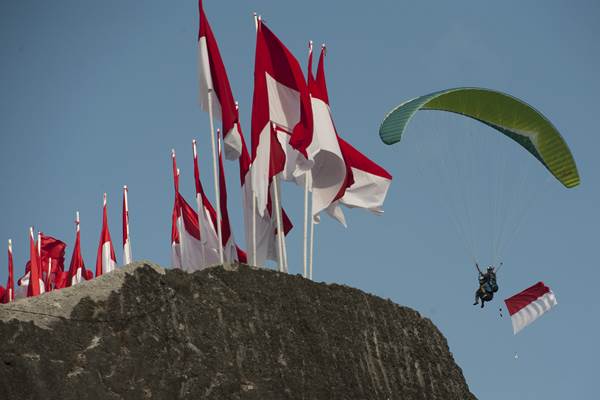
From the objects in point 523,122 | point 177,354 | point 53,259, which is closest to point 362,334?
point 177,354

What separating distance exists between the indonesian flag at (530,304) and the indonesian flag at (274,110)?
6.37 metres

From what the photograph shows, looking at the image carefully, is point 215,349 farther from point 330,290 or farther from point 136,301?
point 330,290

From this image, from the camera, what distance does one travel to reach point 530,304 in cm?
2602

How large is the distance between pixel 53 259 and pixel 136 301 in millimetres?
13909

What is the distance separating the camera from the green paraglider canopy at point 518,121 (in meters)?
26.6

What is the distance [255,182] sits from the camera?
69.4ft

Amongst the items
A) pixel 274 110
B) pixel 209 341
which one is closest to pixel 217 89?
pixel 274 110

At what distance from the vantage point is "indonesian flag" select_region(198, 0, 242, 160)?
21.8m

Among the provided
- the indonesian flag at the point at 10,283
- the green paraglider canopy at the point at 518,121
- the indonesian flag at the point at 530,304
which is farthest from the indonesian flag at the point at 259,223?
the indonesian flag at the point at 10,283

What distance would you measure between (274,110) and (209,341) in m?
6.02

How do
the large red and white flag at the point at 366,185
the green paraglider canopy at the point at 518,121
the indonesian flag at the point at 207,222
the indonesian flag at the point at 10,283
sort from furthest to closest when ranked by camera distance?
the indonesian flag at the point at 10,283
the green paraglider canopy at the point at 518,121
the indonesian flag at the point at 207,222
the large red and white flag at the point at 366,185

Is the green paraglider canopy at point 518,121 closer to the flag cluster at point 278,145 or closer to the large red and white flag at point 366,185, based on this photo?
the large red and white flag at point 366,185

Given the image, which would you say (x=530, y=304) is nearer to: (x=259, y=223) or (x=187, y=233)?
(x=259, y=223)

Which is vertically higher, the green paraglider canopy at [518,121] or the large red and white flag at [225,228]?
the green paraglider canopy at [518,121]
